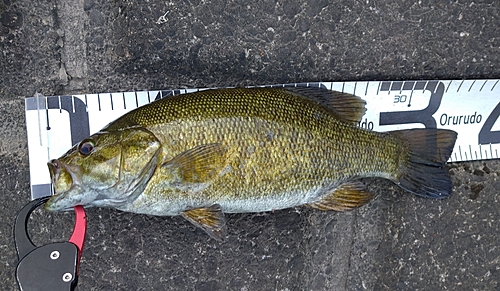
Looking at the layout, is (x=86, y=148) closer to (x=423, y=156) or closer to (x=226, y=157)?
(x=226, y=157)

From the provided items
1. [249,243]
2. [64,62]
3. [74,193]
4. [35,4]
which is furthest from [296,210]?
[35,4]

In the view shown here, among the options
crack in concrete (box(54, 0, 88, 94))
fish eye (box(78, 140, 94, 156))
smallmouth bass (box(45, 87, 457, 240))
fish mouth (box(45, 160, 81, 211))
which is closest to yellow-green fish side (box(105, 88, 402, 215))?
smallmouth bass (box(45, 87, 457, 240))

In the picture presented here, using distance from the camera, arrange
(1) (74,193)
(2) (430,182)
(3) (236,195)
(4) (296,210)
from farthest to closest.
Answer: (4) (296,210) < (2) (430,182) < (3) (236,195) < (1) (74,193)

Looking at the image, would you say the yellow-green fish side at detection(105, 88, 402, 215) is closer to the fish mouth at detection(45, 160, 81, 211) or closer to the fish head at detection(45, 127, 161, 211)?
the fish head at detection(45, 127, 161, 211)

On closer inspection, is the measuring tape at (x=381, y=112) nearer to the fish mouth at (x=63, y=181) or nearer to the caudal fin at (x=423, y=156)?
the caudal fin at (x=423, y=156)

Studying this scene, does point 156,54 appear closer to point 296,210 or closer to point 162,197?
point 162,197

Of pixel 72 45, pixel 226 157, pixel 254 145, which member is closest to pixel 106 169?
pixel 226 157

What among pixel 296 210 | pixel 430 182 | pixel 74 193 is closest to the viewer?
pixel 74 193

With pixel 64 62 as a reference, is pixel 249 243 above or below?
below
